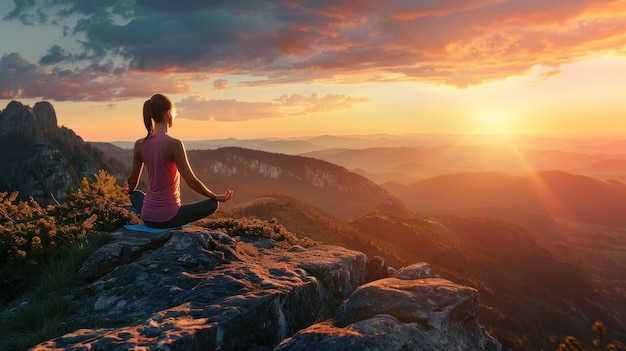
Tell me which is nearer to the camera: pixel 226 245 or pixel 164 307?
pixel 164 307

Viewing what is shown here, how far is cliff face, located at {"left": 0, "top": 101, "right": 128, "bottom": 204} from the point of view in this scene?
6009 inches

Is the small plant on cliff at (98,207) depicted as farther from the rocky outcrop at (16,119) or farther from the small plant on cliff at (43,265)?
the rocky outcrop at (16,119)

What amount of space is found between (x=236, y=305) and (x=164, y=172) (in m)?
4.30

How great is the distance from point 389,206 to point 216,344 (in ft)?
530

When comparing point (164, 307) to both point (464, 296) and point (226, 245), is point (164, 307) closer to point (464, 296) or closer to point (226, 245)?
point (226, 245)

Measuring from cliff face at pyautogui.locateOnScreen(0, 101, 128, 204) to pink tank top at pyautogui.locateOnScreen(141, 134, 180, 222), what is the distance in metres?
153

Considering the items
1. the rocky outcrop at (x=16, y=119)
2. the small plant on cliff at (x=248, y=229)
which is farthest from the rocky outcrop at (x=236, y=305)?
the rocky outcrop at (x=16, y=119)

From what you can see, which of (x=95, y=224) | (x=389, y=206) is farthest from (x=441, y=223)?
(x=95, y=224)

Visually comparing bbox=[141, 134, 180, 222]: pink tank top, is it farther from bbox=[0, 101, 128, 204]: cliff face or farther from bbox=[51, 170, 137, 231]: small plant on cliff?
bbox=[0, 101, 128, 204]: cliff face

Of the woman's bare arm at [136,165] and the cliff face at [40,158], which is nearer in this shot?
the woman's bare arm at [136,165]

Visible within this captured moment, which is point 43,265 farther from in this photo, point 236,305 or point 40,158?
point 40,158

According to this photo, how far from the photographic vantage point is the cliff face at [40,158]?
152625 millimetres

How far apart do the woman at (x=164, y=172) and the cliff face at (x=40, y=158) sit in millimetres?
153184

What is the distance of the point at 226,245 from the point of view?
9.35 meters
